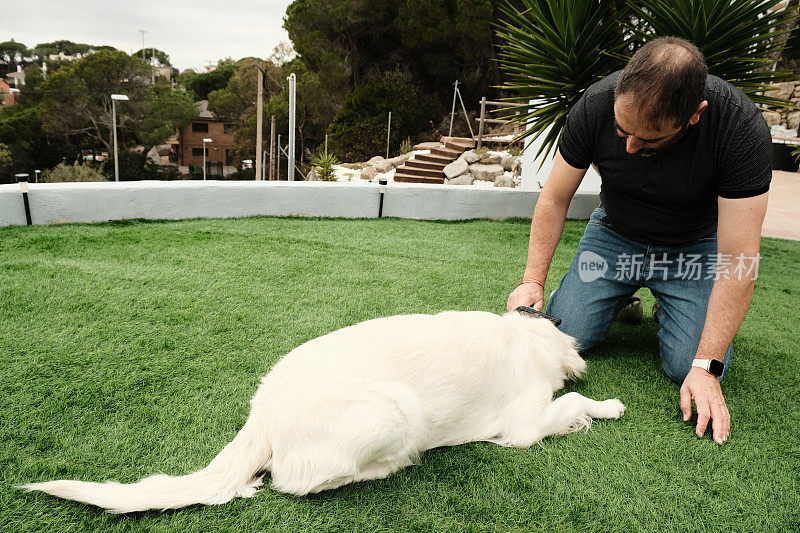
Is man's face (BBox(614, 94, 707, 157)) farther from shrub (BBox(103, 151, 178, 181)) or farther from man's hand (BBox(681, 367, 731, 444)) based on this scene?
shrub (BBox(103, 151, 178, 181))

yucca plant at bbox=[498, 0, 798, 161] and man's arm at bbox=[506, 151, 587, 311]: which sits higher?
yucca plant at bbox=[498, 0, 798, 161]

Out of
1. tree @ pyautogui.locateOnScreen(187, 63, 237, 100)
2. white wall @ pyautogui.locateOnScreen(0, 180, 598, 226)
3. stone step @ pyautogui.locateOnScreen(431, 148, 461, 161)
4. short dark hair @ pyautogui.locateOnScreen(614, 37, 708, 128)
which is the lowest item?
white wall @ pyautogui.locateOnScreen(0, 180, 598, 226)

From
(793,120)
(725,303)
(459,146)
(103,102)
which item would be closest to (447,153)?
(459,146)

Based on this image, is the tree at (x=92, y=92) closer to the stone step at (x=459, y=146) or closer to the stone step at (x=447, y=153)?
the stone step at (x=447, y=153)

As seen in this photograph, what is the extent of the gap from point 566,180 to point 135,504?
223cm

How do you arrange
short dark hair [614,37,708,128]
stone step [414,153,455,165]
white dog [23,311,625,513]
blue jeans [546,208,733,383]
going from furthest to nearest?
stone step [414,153,455,165]
blue jeans [546,208,733,383]
short dark hair [614,37,708,128]
white dog [23,311,625,513]

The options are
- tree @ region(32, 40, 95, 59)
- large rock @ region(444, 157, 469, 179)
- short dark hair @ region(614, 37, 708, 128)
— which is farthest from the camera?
tree @ region(32, 40, 95, 59)

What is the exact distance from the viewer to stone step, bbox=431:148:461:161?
16047 mm

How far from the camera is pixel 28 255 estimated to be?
3.68 m

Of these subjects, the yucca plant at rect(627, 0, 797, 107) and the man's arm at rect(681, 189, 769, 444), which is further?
the yucca plant at rect(627, 0, 797, 107)

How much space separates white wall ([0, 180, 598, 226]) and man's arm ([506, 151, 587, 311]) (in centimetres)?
337

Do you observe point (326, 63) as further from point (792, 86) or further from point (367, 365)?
point (367, 365)

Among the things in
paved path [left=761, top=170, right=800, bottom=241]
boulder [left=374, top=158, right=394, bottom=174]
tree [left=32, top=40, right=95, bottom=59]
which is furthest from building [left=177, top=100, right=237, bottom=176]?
tree [left=32, top=40, right=95, bottom=59]

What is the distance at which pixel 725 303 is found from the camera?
2057 millimetres
